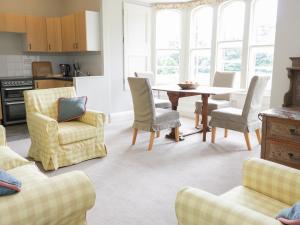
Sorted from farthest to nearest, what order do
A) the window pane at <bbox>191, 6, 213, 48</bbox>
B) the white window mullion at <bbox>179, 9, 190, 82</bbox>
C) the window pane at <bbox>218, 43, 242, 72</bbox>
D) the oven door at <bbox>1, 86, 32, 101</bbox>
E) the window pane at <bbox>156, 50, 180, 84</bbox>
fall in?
the window pane at <bbox>156, 50, 180, 84</bbox> < the white window mullion at <bbox>179, 9, 190, 82</bbox> < the window pane at <bbox>191, 6, 213, 48</bbox> < the window pane at <bbox>218, 43, 242, 72</bbox> < the oven door at <bbox>1, 86, 32, 101</bbox>

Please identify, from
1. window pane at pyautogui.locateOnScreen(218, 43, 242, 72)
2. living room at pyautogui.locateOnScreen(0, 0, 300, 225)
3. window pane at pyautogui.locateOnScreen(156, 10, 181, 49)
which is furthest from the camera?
window pane at pyautogui.locateOnScreen(156, 10, 181, 49)

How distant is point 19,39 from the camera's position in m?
5.79

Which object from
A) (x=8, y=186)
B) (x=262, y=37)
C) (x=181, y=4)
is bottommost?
(x=8, y=186)

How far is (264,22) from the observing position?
4938 millimetres

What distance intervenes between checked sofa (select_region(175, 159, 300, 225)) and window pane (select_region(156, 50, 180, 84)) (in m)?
4.82

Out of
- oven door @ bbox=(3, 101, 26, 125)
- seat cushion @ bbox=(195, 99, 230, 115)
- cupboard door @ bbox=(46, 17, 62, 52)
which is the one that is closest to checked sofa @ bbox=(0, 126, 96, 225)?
seat cushion @ bbox=(195, 99, 230, 115)

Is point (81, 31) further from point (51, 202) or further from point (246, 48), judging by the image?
point (51, 202)

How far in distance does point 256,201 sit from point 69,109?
102 inches

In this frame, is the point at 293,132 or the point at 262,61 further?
the point at 262,61

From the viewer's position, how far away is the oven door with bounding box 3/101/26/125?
529 centimetres

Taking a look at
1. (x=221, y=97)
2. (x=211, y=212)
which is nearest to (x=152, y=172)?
(x=211, y=212)

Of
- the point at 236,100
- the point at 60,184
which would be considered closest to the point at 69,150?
the point at 60,184

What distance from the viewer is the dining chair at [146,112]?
371 cm

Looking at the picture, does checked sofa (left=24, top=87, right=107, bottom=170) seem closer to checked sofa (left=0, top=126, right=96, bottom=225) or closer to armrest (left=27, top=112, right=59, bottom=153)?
armrest (left=27, top=112, right=59, bottom=153)
